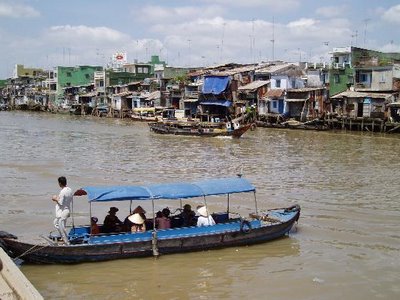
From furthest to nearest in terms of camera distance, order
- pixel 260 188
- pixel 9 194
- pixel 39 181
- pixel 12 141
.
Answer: pixel 12 141 → pixel 39 181 → pixel 260 188 → pixel 9 194

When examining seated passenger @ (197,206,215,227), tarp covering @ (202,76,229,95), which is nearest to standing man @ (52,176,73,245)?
seated passenger @ (197,206,215,227)

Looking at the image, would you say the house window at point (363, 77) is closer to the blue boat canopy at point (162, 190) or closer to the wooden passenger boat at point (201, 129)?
the wooden passenger boat at point (201, 129)

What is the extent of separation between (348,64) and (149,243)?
130 ft

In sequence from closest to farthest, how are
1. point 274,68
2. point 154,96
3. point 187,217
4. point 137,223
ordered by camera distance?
point 137,223 → point 187,217 → point 274,68 → point 154,96

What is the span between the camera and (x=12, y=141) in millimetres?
35875

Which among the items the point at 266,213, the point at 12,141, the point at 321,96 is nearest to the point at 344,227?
the point at 266,213

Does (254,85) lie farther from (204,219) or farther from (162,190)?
(162,190)

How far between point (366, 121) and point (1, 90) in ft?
284

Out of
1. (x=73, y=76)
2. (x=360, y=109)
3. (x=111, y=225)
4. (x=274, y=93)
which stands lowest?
(x=111, y=225)

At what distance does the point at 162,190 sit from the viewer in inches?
439

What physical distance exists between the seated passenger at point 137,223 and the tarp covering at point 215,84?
4074 cm

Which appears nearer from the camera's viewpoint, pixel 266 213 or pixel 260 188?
pixel 266 213

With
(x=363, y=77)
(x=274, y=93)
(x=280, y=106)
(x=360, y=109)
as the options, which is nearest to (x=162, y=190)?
(x=360, y=109)

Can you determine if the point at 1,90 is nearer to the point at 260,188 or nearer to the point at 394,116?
the point at 394,116
